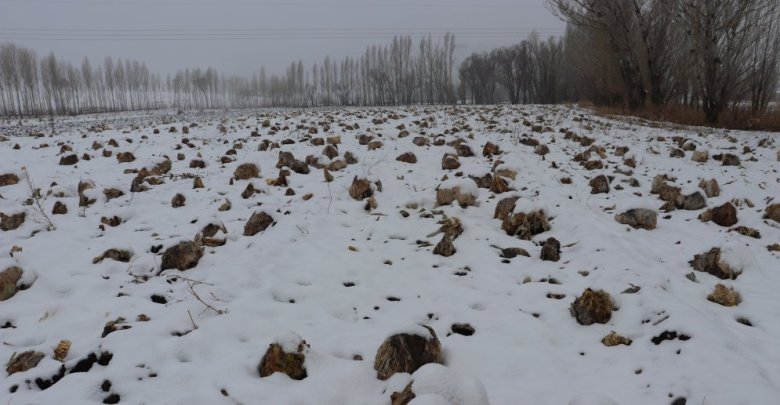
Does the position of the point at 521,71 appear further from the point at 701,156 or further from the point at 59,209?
the point at 59,209

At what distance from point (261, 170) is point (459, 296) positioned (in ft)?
16.9

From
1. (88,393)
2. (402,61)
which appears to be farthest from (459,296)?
(402,61)

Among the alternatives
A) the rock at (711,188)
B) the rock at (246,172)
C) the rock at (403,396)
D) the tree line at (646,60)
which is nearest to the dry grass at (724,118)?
the tree line at (646,60)

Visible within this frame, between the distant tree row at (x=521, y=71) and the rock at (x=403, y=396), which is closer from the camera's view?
the rock at (x=403, y=396)

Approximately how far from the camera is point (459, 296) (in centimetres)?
345

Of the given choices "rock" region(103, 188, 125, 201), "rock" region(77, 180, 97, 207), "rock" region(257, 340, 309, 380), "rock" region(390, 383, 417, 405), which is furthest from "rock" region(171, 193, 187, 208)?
"rock" region(390, 383, 417, 405)

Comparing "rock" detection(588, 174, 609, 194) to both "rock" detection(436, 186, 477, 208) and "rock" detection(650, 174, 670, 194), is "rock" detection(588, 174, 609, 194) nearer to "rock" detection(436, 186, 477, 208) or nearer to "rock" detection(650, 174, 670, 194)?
"rock" detection(650, 174, 670, 194)

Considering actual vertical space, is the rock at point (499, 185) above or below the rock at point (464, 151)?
below

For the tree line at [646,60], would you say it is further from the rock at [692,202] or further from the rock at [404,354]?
the rock at [404,354]

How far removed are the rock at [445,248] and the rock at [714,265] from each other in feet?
7.03

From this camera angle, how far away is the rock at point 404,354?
8.14 ft

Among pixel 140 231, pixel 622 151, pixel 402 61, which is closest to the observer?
pixel 140 231

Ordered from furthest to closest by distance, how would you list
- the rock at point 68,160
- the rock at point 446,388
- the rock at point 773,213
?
the rock at point 68,160 < the rock at point 773,213 < the rock at point 446,388

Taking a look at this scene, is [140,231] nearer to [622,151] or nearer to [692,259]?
[692,259]
